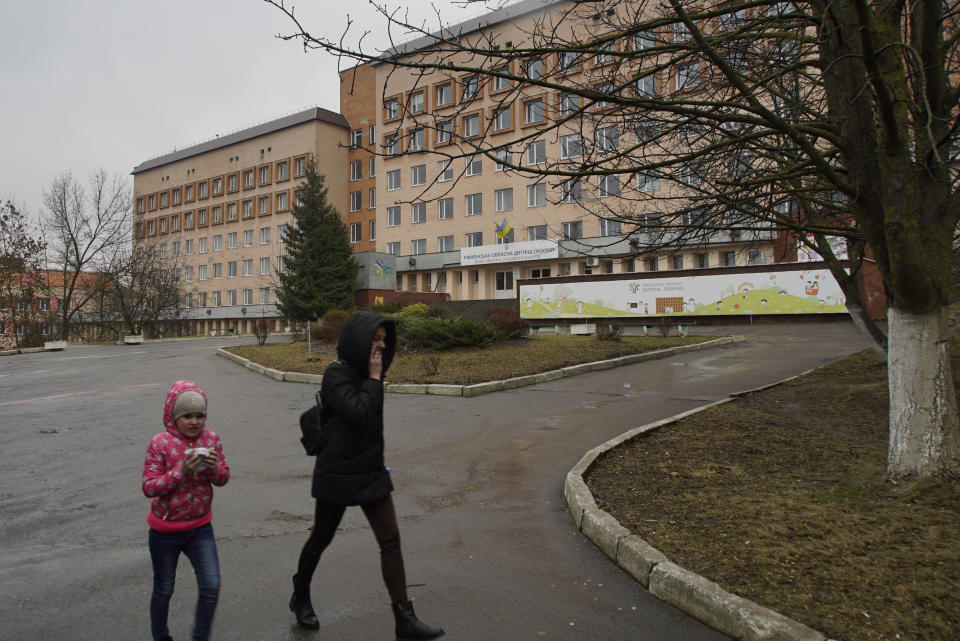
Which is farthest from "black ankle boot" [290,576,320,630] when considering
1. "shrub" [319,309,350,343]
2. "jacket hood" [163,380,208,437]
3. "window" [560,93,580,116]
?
"shrub" [319,309,350,343]

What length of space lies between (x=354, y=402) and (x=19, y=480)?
5.46 metres

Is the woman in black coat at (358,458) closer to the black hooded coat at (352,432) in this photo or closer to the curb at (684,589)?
the black hooded coat at (352,432)

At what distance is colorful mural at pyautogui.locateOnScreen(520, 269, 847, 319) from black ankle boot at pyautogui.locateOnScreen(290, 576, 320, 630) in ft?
93.0

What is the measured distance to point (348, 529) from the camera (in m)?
4.56

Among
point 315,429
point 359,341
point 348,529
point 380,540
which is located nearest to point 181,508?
point 315,429

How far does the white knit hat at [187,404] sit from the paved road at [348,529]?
1.17m

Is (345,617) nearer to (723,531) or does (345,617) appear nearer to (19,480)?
(723,531)

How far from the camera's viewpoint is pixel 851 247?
8.52 m

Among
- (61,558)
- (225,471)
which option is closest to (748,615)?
(225,471)

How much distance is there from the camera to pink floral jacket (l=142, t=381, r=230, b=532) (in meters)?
2.80

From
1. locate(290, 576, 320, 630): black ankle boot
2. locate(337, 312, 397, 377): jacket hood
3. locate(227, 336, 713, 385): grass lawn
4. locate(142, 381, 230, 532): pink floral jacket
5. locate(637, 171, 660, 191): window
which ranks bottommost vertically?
locate(290, 576, 320, 630): black ankle boot

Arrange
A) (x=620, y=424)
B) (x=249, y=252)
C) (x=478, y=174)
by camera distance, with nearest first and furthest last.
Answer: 1. (x=620, y=424)
2. (x=478, y=174)
3. (x=249, y=252)

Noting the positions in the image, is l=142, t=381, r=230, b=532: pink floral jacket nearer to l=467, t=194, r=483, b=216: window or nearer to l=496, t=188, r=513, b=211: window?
l=496, t=188, r=513, b=211: window

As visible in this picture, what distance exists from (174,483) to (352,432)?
87 cm
